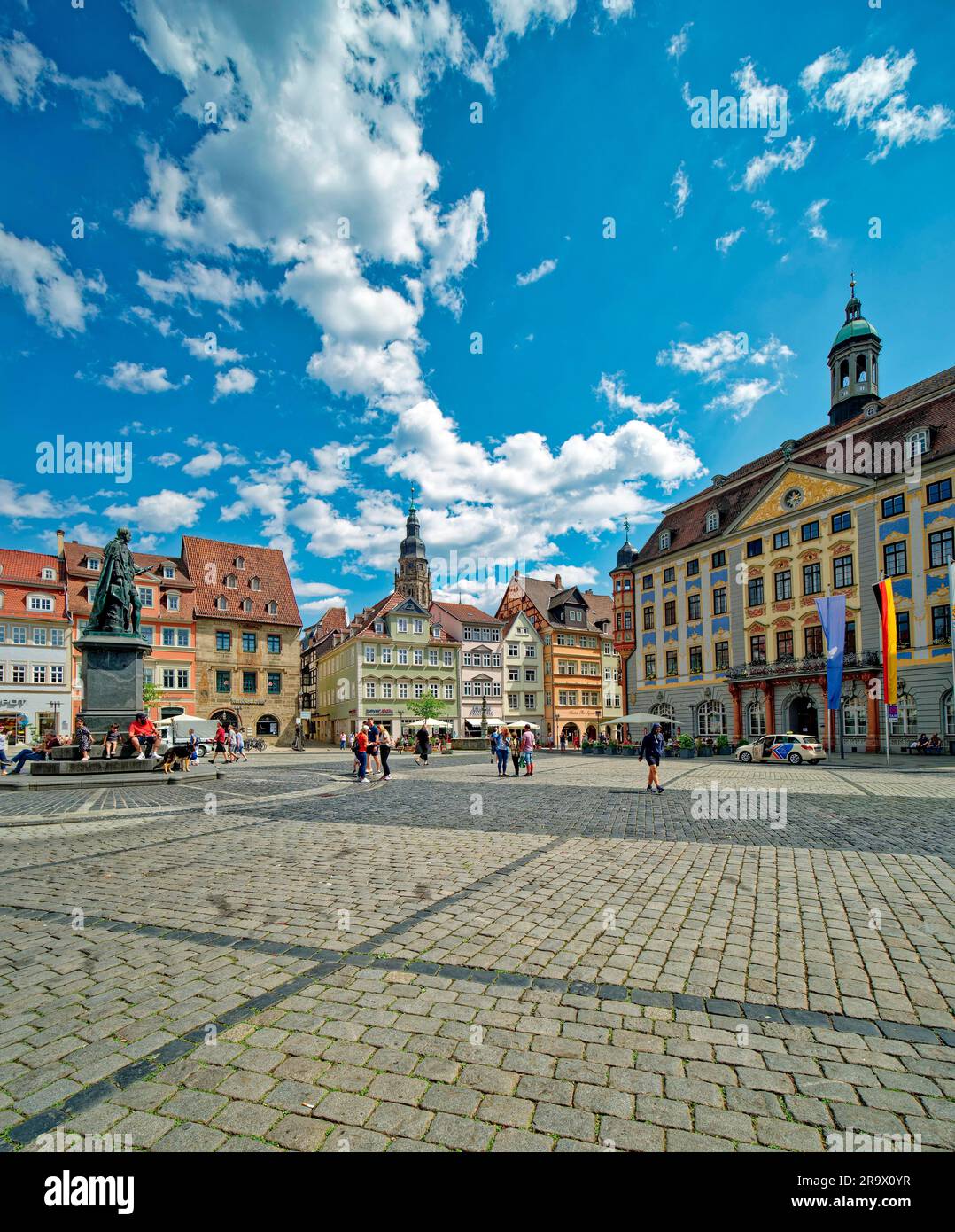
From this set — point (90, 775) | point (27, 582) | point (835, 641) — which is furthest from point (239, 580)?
point (835, 641)

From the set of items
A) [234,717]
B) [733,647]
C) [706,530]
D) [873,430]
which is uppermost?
[873,430]

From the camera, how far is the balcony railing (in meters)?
32.5

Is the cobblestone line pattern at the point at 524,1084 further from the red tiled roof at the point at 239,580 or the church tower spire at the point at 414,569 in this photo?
the church tower spire at the point at 414,569

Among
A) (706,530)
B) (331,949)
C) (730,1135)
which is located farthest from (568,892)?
(706,530)

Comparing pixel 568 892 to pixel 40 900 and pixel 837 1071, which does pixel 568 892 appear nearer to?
pixel 837 1071

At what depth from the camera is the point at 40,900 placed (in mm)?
6086

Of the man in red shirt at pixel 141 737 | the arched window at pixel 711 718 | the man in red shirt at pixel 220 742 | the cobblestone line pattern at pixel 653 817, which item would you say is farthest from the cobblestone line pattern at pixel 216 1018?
the arched window at pixel 711 718

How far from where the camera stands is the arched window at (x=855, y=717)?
33.3 meters

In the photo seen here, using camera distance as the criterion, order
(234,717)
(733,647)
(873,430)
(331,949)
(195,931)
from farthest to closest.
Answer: (234,717) → (733,647) → (873,430) → (195,931) → (331,949)

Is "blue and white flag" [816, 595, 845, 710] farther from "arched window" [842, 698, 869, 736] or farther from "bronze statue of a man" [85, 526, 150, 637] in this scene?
"bronze statue of a man" [85, 526, 150, 637]

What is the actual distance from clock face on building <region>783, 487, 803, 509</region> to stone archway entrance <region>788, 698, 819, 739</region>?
1144 centimetres

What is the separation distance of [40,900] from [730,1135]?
6.29 meters

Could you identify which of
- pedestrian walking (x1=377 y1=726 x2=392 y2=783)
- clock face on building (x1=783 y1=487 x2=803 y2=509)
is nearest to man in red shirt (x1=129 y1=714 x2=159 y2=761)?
pedestrian walking (x1=377 y1=726 x2=392 y2=783)

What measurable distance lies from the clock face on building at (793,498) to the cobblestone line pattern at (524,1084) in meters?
39.1
